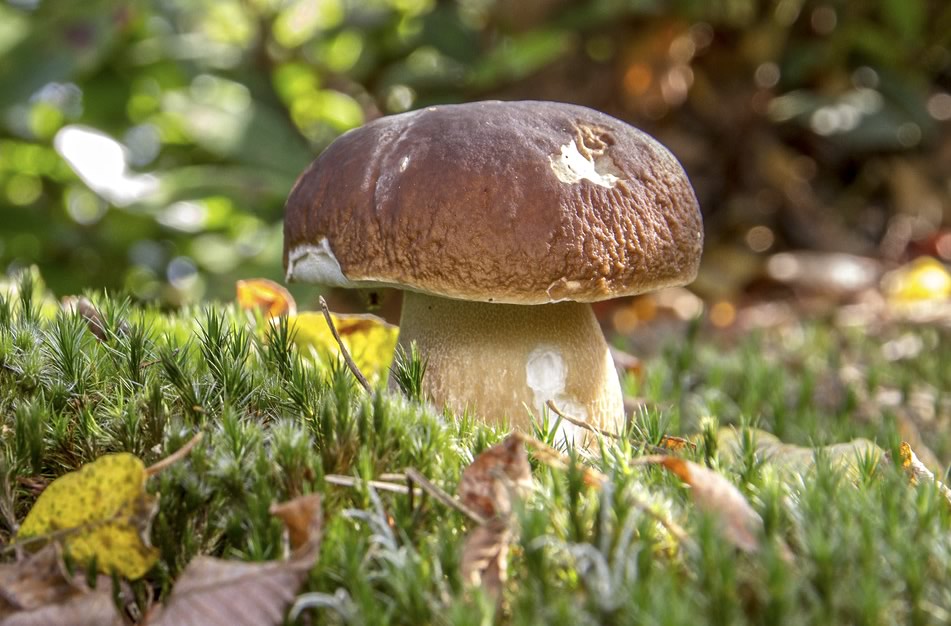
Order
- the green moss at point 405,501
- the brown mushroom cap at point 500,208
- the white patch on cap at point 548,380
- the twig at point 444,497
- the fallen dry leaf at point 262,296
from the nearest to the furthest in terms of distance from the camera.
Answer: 1. the green moss at point 405,501
2. the twig at point 444,497
3. the brown mushroom cap at point 500,208
4. the white patch on cap at point 548,380
5. the fallen dry leaf at point 262,296

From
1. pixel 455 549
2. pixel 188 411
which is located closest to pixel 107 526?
pixel 188 411

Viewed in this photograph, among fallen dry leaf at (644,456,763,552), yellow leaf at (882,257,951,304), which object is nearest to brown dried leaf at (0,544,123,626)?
fallen dry leaf at (644,456,763,552)

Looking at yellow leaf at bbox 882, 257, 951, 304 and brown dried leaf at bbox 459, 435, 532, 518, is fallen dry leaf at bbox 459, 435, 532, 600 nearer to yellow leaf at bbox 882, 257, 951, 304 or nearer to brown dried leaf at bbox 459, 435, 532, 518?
Result: brown dried leaf at bbox 459, 435, 532, 518

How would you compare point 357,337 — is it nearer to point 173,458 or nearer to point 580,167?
point 580,167

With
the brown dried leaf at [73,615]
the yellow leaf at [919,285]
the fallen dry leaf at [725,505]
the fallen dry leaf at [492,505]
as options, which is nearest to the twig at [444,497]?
the fallen dry leaf at [492,505]

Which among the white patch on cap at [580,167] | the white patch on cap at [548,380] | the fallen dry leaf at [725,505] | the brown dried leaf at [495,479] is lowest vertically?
the white patch on cap at [548,380]

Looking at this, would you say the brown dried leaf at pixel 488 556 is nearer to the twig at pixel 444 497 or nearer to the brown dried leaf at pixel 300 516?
the twig at pixel 444 497
